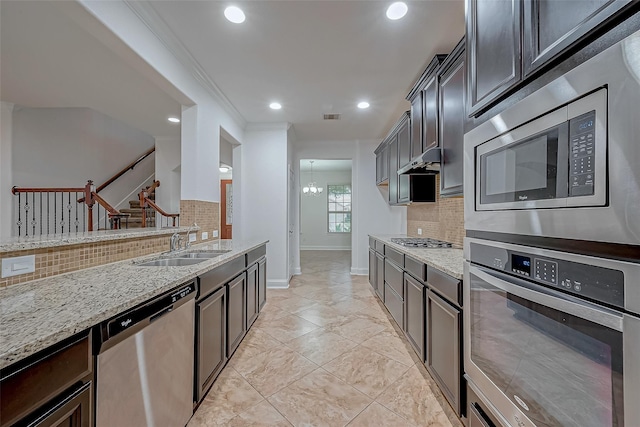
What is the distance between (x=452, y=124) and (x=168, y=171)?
17.2ft

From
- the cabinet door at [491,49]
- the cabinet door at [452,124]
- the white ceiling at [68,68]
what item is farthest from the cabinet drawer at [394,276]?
the white ceiling at [68,68]

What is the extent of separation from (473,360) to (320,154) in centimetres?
478

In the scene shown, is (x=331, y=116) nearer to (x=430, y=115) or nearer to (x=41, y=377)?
(x=430, y=115)

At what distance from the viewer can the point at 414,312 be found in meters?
2.26

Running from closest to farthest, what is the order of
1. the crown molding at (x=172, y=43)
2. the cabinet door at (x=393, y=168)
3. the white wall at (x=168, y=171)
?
the crown molding at (x=172, y=43), the cabinet door at (x=393, y=168), the white wall at (x=168, y=171)

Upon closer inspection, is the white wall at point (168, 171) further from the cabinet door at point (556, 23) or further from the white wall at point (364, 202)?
the cabinet door at point (556, 23)

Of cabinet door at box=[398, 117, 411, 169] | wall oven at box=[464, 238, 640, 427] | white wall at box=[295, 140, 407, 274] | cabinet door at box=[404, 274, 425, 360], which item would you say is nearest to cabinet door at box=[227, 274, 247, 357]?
cabinet door at box=[404, 274, 425, 360]

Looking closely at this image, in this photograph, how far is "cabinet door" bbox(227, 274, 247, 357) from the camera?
2.14m

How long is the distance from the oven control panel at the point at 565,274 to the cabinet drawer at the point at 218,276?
1.58 metres

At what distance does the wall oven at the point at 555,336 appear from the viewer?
24.8 inches

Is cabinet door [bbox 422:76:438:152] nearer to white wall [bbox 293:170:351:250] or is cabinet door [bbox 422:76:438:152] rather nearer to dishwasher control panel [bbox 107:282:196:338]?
dishwasher control panel [bbox 107:282:196:338]

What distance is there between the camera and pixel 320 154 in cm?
556

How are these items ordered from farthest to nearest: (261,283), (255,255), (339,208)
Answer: (339,208), (261,283), (255,255)

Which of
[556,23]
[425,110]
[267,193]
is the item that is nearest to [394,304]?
[425,110]
